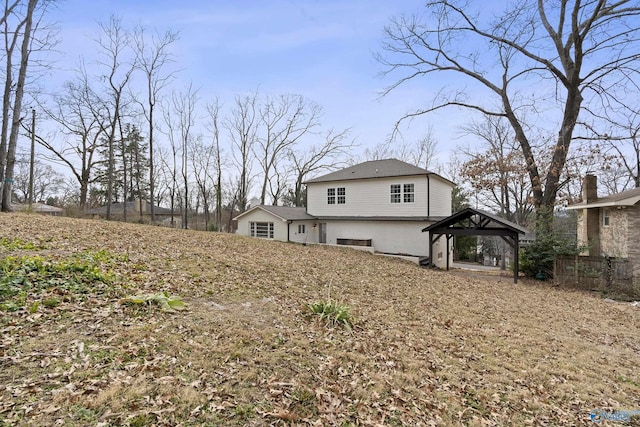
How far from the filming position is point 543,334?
20.6 feet

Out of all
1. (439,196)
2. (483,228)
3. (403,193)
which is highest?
(403,193)

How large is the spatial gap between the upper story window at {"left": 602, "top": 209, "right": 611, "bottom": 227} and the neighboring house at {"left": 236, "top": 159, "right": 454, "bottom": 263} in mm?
7387

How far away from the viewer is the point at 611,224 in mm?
14039

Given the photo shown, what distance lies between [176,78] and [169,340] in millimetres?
25659

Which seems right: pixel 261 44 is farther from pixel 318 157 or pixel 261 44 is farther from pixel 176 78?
pixel 318 157

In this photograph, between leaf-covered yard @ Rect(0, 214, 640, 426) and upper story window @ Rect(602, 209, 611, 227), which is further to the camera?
upper story window @ Rect(602, 209, 611, 227)

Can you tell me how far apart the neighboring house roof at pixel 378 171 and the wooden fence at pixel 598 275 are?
25.7ft

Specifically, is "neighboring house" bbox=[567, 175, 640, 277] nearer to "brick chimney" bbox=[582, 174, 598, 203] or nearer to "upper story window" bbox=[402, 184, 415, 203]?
"brick chimney" bbox=[582, 174, 598, 203]

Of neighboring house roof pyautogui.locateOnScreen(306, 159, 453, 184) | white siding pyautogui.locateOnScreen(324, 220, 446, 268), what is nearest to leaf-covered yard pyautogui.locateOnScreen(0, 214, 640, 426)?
white siding pyautogui.locateOnScreen(324, 220, 446, 268)

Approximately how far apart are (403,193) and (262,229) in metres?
10.1

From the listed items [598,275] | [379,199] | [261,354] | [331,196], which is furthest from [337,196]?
[261,354]

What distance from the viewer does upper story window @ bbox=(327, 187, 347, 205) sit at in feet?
67.5

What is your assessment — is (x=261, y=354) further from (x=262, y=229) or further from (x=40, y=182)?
(x=40, y=182)

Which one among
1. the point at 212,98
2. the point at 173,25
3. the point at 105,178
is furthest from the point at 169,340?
the point at 105,178
